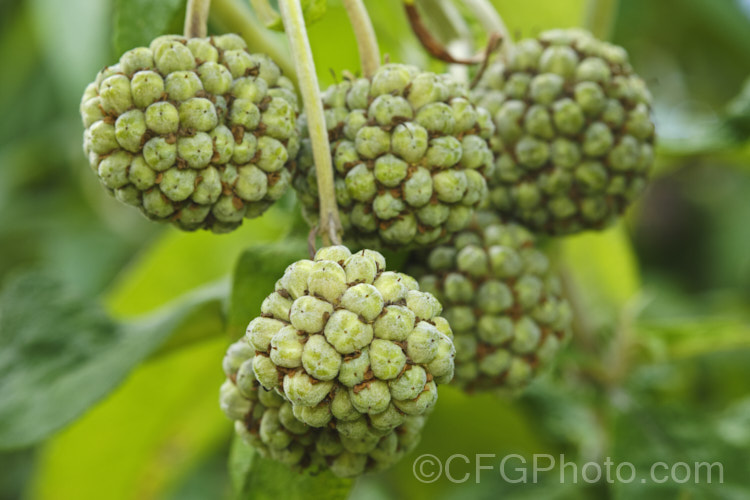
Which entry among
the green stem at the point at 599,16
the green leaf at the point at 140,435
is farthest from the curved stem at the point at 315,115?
the green leaf at the point at 140,435

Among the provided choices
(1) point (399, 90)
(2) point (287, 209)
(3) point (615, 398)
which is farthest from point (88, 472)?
(1) point (399, 90)

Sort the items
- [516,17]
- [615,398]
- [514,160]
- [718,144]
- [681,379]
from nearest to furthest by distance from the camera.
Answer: [514,160] < [718,144] < [615,398] < [516,17] < [681,379]

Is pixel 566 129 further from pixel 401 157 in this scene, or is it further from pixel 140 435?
pixel 140 435

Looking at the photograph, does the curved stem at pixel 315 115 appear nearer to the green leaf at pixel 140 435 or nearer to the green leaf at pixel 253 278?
the green leaf at pixel 253 278

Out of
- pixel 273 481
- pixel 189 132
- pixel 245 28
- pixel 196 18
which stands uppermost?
pixel 245 28

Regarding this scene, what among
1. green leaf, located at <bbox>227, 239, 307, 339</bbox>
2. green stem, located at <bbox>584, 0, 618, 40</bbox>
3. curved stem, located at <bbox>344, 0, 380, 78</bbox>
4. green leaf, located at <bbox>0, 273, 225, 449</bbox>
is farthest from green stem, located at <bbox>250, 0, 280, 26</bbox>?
green stem, located at <bbox>584, 0, 618, 40</bbox>

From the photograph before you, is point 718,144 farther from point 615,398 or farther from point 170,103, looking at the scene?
point 170,103

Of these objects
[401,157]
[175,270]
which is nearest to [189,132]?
[401,157]
